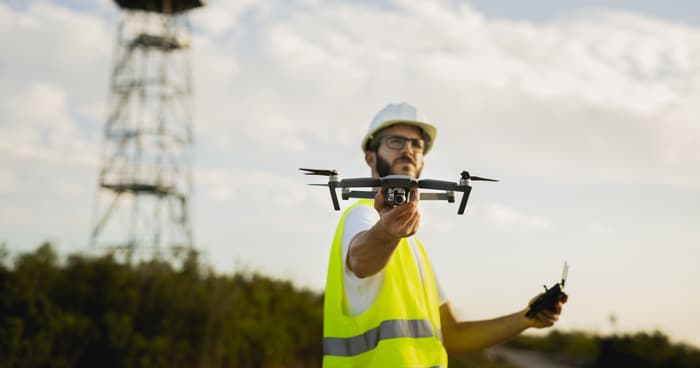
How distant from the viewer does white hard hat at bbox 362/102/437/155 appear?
3.87 metres

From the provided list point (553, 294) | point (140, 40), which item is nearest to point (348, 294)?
point (553, 294)

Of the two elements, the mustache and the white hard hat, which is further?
the white hard hat

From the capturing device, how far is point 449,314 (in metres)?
4.22

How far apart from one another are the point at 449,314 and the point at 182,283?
782cm

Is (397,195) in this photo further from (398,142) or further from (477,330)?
(477,330)

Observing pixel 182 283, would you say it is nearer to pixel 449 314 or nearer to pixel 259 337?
pixel 259 337

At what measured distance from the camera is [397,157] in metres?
3.72

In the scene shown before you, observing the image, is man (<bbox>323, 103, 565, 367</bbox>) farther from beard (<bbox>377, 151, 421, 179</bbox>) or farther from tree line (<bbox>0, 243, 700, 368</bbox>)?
tree line (<bbox>0, 243, 700, 368</bbox>)

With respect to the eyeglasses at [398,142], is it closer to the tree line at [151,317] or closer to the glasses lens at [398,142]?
the glasses lens at [398,142]

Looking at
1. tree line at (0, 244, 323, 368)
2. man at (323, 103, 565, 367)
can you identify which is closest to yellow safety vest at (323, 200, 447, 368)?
man at (323, 103, 565, 367)

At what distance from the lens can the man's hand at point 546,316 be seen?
3.89 meters

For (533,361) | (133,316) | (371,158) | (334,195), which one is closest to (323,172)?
(334,195)

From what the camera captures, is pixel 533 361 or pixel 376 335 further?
pixel 533 361

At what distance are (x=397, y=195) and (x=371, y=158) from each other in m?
1.15
